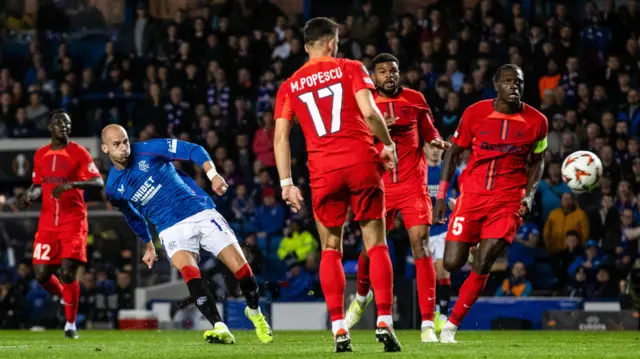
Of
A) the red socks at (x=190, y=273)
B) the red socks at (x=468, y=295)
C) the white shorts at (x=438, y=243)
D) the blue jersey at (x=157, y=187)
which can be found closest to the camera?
the red socks at (x=468, y=295)

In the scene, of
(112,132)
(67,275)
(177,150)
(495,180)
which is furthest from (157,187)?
(67,275)

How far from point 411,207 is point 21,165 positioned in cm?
1013

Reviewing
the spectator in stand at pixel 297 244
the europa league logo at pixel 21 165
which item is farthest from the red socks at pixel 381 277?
the europa league logo at pixel 21 165

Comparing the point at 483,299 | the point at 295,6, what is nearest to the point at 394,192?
the point at 483,299

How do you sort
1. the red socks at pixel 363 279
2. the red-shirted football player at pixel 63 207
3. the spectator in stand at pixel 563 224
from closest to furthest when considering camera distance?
the red socks at pixel 363 279 → the red-shirted football player at pixel 63 207 → the spectator in stand at pixel 563 224

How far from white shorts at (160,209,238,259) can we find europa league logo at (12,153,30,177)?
9227mm

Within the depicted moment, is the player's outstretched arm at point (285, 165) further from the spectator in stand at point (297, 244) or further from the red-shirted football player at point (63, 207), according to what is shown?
the spectator in stand at point (297, 244)

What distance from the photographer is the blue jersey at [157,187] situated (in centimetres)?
1058

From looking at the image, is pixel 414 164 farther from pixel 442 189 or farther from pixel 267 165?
pixel 267 165

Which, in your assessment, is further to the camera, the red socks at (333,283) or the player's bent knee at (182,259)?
the player's bent knee at (182,259)

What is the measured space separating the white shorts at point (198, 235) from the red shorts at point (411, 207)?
1.47 m

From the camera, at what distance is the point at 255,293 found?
1062 centimetres

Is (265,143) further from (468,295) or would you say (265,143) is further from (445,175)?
(468,295)

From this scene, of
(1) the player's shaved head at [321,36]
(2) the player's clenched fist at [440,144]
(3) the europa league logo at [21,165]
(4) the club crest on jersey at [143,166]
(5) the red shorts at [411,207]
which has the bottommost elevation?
(5) the red shorts at [411,207]
